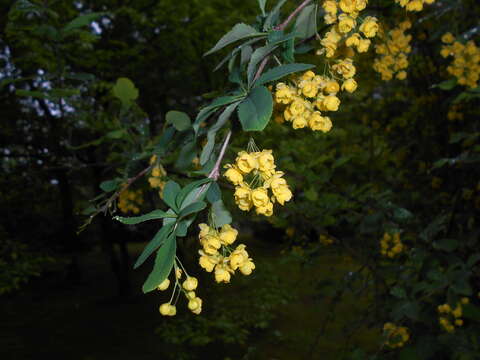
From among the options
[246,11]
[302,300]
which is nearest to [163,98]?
[246,11]

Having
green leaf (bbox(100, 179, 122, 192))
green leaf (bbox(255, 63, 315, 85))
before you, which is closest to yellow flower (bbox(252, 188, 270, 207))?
green leaf (bbox(255, 63, 315, 85))

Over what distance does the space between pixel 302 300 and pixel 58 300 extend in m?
5.24

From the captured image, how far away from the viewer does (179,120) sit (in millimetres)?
1156

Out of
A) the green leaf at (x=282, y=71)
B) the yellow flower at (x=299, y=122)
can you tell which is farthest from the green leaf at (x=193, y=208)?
the yellow flower at (x=299, y=122)

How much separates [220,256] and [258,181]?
6.8 inches

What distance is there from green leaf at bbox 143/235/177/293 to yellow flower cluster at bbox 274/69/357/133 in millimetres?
420

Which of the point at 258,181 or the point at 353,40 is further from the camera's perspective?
the point at 353,40

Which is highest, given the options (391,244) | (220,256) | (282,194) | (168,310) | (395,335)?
(282,194)

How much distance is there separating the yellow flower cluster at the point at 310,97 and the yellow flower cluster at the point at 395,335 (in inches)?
67.1

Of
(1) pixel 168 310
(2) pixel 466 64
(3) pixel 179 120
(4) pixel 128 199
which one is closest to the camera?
(1) pixel 168 310

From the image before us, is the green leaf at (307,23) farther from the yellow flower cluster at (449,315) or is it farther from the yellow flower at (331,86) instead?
the yellow flower cluster at (449,315)

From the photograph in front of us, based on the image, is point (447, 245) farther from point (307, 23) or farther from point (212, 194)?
point (212, 194)

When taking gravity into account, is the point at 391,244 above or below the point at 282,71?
below

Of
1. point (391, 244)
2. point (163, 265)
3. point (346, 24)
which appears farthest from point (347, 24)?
point (391, 244)
